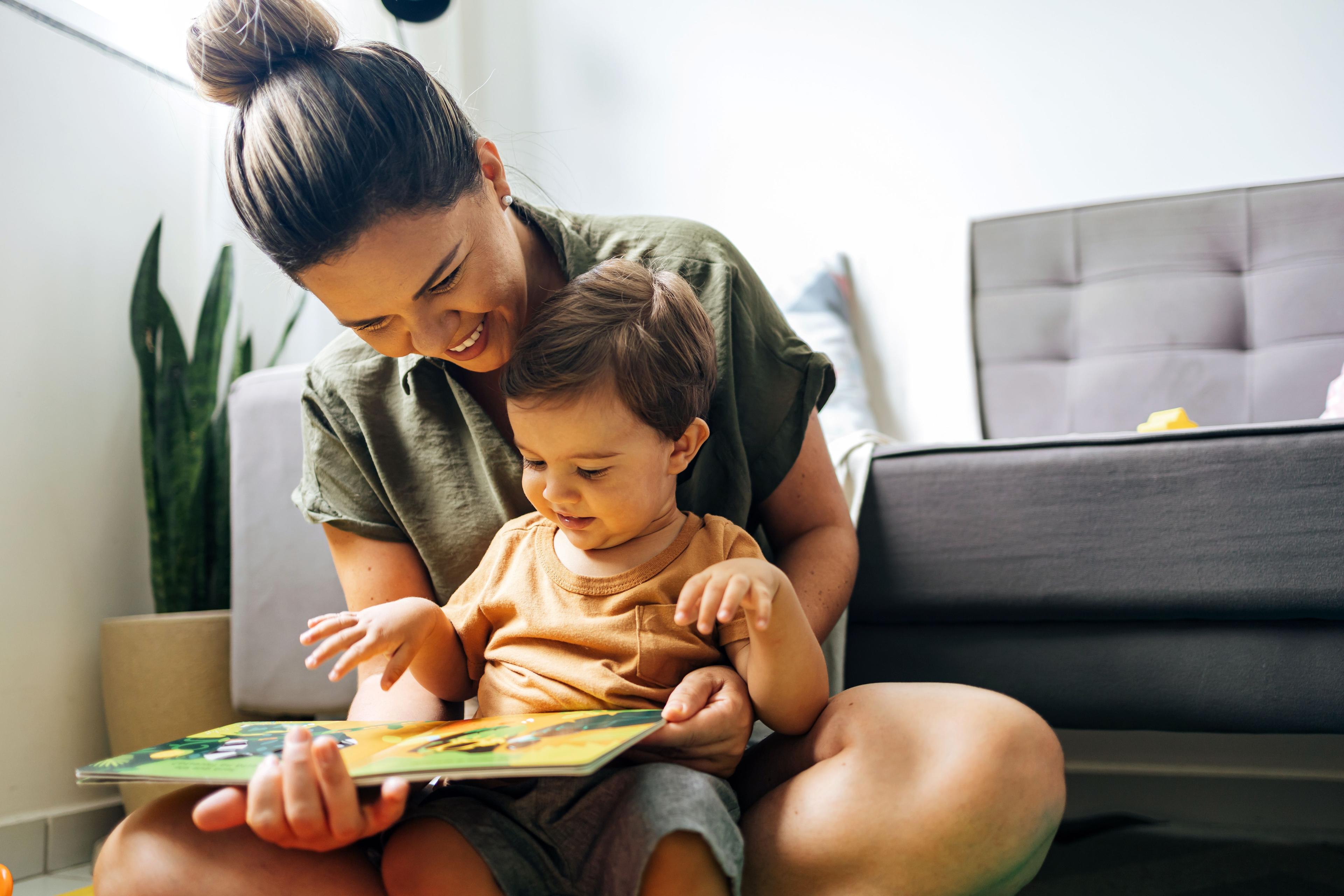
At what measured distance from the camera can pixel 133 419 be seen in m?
1.43

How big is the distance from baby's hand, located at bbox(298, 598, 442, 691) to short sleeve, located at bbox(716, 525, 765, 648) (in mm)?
219

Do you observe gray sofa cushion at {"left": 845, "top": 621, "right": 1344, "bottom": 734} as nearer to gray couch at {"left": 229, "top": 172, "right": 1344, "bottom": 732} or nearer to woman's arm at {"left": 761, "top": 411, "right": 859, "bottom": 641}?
gray couch at {"left": 229, "top": 172, "right": 1344, "bottom": 732}

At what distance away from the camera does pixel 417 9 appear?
69.7 inches

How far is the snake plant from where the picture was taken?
1.35 m

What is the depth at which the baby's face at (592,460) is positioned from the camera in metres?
0.68

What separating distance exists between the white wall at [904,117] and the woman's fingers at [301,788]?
1472mm

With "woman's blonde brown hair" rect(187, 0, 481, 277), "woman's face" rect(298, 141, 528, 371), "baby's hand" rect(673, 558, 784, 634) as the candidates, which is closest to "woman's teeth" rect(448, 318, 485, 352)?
"woman's face" rect(298, 141, 528, 371)

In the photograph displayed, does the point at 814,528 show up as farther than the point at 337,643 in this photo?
Yes

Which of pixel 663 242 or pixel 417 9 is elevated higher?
pixel 417 9

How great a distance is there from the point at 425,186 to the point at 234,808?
0.44m

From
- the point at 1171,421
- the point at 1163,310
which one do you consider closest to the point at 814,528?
the point at 1171,421

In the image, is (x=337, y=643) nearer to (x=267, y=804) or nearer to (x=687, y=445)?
(x=267, y=804)

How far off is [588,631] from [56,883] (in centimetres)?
94

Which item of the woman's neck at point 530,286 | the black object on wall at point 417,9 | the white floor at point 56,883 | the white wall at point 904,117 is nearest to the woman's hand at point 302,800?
the woman's neck at point 530,286
